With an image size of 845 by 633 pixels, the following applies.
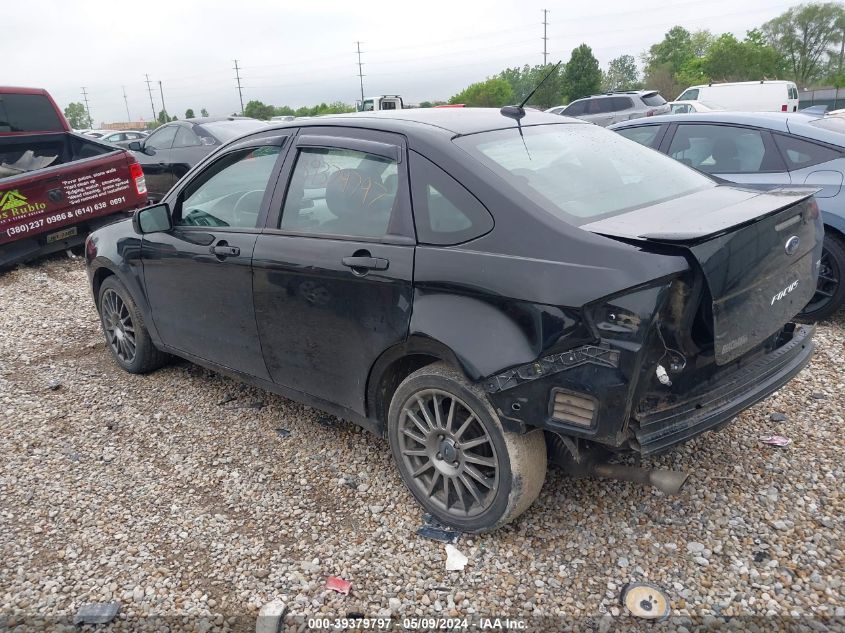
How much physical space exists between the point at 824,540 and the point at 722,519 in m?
0.40

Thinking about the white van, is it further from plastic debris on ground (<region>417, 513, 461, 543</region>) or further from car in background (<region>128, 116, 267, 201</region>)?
plastic debris on ground (<region>417, 513, 461, 543</region>)

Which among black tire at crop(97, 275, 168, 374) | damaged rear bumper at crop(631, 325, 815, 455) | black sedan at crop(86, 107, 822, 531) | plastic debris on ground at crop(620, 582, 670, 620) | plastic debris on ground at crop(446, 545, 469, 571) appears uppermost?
black sedan at crop(86, 107, 822, 531)

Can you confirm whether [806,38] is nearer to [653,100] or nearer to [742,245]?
[653,100]

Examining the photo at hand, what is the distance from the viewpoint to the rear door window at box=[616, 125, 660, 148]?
21.0 ft

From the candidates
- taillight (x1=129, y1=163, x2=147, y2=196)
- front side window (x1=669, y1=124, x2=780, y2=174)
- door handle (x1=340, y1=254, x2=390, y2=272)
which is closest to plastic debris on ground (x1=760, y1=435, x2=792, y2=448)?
door handle (x1=340, y1=254, x2=390, y2=272)

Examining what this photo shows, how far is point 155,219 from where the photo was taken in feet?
13.3

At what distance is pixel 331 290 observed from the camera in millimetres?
3164

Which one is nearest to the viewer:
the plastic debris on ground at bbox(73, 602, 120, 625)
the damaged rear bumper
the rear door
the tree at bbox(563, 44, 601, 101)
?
the damaged rear bumper

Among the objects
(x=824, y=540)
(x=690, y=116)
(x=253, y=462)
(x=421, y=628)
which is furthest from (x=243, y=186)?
(x=690, y=116)

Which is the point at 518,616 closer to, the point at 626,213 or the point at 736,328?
the point at 736,328

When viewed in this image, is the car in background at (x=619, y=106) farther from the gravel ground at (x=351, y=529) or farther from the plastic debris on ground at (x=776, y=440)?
the plastic debris on ground at (x=776, y=440)

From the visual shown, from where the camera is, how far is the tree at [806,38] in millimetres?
71938

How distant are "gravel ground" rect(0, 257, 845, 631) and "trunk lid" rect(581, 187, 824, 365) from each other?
0.88 meters

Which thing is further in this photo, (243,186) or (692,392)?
(243,186)
